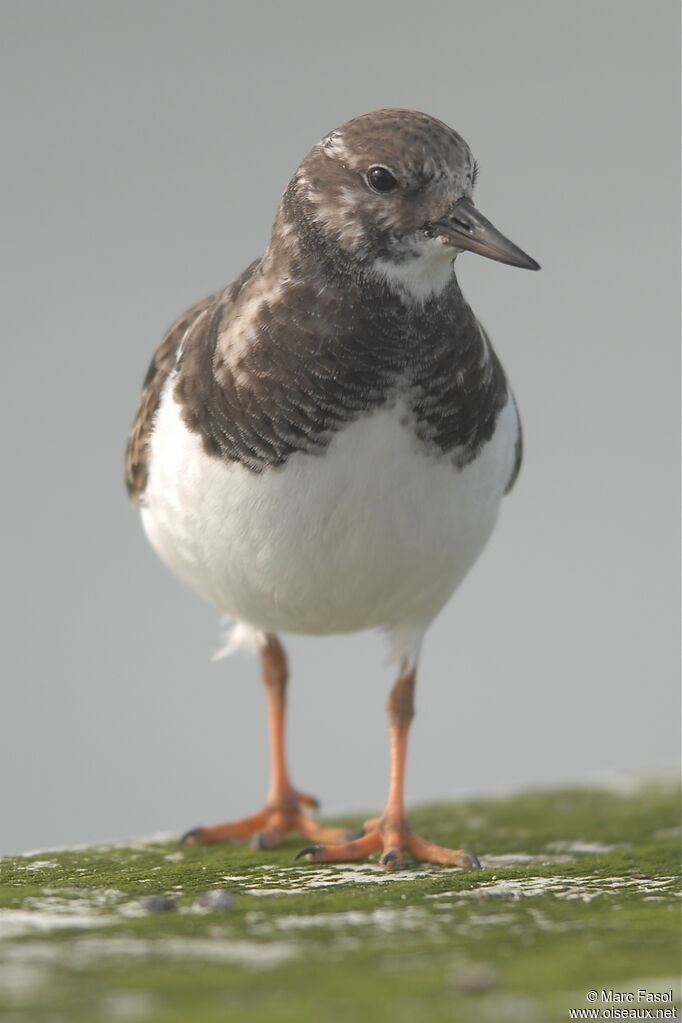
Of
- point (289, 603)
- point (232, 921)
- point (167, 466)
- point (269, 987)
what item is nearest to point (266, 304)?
point (167, 466)

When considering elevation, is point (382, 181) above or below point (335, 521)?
above

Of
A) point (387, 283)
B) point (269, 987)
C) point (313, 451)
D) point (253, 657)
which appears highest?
point (387, 283)

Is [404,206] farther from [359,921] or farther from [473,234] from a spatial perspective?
[359,921]

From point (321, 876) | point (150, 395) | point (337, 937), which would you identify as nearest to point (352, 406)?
point (150, 395)

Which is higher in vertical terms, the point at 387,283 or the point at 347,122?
the point at 347,122

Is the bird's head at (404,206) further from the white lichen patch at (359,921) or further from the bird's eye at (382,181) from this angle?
the white lichen patch at (359,921)

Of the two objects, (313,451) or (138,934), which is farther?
(313,451)

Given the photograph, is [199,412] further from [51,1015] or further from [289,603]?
[51,1015]

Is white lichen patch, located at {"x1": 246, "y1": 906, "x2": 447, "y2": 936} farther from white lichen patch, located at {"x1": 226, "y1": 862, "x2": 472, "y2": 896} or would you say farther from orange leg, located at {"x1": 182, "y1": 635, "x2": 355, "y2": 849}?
orange leg, located at {"x1": 182, "y1": 635, "x2": 355, "y2": 849}
